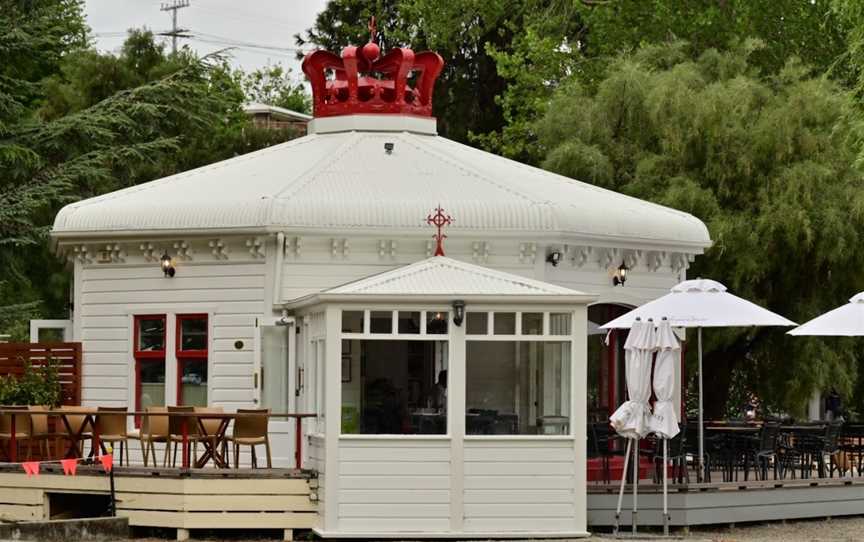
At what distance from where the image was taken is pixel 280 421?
2205 centimetres

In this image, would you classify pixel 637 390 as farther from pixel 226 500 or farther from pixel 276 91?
pixel 276 91

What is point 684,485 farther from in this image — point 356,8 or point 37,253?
point 356,8

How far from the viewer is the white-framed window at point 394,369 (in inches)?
754

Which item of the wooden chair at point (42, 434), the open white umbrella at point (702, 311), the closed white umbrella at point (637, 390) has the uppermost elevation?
the open white umbrella at point (702, 311)

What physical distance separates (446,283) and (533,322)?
981 millimetres

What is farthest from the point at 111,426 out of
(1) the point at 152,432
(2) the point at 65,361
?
(2) the point at 65,361

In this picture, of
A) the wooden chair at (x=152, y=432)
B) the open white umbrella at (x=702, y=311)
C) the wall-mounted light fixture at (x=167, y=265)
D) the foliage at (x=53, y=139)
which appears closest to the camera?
the wooden chair at (x=152, y=432)

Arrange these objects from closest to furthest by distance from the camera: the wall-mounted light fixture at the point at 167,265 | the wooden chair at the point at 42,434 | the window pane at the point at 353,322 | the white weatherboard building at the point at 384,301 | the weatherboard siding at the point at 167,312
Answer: the white weatherboard building at the point at 384,301
the window pane at the point at 353,322
the wooden chair at the point at 42,434
the weatherboard siding at the point at 167,312
the wall-mounted light fixture at the point at 167,265

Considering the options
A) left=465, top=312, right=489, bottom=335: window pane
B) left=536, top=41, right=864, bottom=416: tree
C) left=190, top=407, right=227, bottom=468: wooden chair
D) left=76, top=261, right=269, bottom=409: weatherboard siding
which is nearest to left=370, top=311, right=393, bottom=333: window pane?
left=465, top=312, right=489, bottom=335: window pane

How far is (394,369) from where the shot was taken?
1927 centimetres

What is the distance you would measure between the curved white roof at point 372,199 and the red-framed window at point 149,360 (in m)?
1.19

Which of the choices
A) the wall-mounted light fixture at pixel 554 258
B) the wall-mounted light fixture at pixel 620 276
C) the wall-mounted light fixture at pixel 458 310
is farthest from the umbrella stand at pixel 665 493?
the wall-mounted light fixture at pixel 620 276

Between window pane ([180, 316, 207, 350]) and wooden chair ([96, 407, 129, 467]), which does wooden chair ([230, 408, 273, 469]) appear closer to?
wooden chair ([96, 407, 129, 467])

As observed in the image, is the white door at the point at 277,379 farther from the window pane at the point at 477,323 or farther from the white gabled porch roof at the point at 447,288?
the window pane at the point at 477,323
